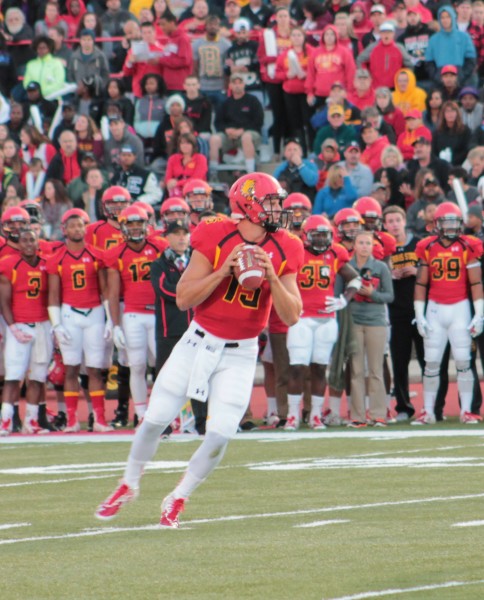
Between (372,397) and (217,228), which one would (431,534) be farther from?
(372,397)

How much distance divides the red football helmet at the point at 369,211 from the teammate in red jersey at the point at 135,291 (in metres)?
2.10

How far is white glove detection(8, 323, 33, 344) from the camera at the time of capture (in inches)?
526

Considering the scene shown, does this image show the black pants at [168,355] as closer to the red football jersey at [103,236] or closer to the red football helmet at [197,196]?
the red football jersey at [103,236]

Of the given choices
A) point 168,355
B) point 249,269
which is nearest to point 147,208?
point 168,355

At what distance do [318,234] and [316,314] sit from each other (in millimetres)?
731

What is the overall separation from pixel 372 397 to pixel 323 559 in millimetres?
7775

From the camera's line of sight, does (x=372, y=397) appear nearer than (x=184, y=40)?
Yes

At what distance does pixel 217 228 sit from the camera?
7039 millimetres

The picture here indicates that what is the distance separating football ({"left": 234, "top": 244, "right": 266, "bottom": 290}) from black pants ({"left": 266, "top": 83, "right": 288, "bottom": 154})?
12.0 metres

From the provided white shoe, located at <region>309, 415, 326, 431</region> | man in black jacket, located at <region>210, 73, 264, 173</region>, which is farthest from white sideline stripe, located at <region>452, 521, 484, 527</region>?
man in black jacket, located at <region>210, 73, 264, 173</region>

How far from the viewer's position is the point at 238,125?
18.0 meters

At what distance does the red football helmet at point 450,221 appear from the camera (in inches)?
528

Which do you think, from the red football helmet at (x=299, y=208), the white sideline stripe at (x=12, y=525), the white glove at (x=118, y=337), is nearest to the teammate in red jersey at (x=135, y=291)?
the white glove at (x=118, y=337)

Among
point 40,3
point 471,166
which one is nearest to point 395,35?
point 471,166
